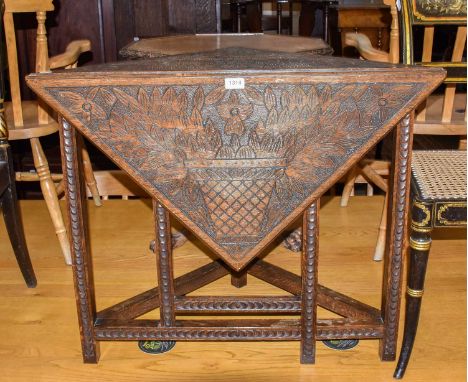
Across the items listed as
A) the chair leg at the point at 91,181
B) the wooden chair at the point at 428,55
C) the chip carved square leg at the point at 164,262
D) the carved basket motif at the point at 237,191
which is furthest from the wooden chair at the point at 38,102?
the wooden chair at the point at 428,55

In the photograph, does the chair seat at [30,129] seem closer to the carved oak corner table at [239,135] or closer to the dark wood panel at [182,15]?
the carved oak corner table at [239,135]

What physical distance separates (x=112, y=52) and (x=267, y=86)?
2.24 metres

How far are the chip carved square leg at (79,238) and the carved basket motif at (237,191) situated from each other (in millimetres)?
299

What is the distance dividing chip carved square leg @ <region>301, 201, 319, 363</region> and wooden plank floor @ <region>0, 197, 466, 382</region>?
8cm

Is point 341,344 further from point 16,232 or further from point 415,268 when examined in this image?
point 16,232

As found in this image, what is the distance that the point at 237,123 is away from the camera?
1.57 m

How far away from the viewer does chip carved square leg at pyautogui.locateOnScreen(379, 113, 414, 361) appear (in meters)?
1.65

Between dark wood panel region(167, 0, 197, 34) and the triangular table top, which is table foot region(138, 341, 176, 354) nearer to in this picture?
the triangular table top

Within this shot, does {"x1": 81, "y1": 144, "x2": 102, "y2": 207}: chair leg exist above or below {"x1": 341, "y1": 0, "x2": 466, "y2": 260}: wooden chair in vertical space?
below

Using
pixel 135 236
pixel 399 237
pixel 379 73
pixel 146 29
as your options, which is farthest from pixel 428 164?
pixel 146 29

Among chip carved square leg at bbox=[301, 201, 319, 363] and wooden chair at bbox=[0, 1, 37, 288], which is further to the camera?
wooden chair at bbox=[0, 1, 37, 288]

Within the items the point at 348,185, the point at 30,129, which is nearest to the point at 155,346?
the point at 30,129

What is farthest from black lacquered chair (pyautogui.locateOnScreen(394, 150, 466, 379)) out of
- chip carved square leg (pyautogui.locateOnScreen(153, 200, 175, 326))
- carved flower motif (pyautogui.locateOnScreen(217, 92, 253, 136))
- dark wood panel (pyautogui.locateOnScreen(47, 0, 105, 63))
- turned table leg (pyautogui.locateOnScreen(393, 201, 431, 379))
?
dark wood panel (pyautogui.locateOnScreen(47, 0, 105, 63))

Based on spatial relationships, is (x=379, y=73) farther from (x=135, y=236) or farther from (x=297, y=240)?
(x=135, y=236)
